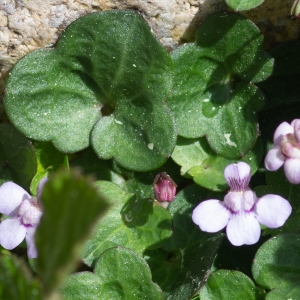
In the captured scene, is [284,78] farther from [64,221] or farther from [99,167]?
[64,221]

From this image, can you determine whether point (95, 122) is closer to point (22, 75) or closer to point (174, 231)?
point (22, 75)

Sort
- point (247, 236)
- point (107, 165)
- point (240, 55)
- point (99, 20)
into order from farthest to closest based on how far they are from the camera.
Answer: point (107, 165) → point (240, 55) → point (99, 20) → point (247, 236)

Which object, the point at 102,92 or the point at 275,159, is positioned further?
the point at 102,92

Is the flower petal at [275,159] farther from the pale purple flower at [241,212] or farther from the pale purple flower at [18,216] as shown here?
the pale purple flower at [18,216]

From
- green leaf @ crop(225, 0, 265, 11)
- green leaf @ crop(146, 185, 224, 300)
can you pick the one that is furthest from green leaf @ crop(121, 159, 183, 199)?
green leaf @ crop(225, 0, 265, 11)

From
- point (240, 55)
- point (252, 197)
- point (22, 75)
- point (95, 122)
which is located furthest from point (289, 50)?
point (22, 75)

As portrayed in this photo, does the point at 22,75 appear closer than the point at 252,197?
No

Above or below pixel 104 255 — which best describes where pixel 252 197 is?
above

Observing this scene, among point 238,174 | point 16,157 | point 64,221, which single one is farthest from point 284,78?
point 64,221
